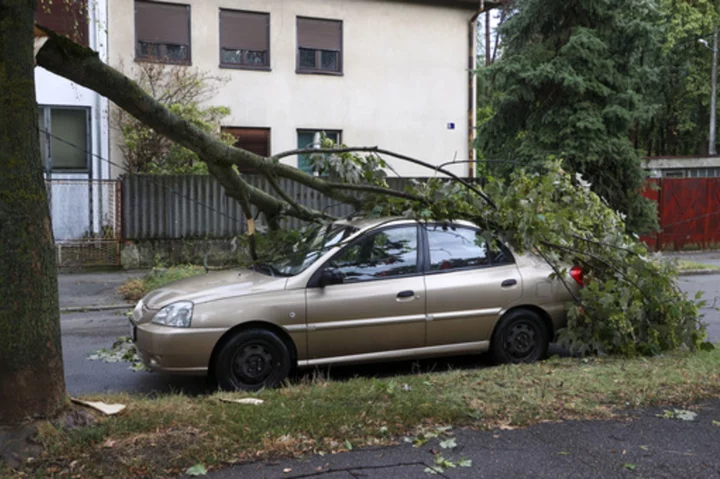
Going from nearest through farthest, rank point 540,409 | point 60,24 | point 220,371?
1. point 540,409
2. point 220,371
3. point 60,24

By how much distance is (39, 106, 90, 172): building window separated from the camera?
55.9 feet

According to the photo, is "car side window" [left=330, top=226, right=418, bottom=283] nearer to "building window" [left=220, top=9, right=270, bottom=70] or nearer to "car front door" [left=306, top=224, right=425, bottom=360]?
"car front door" [left=306, top=224, right=425, bottom=360]

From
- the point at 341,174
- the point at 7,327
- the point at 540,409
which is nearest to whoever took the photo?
the point at 7,327

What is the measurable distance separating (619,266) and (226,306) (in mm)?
3989

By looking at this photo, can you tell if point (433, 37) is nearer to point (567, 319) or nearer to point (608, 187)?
point (608, 187)

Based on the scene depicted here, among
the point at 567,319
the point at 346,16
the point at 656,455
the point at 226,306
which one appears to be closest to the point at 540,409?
the point at 656,455

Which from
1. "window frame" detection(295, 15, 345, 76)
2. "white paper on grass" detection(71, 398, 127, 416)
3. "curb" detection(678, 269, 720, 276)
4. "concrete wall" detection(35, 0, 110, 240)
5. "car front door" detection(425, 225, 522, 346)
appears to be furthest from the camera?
"window frame" detection(295, 15, 345, 76)

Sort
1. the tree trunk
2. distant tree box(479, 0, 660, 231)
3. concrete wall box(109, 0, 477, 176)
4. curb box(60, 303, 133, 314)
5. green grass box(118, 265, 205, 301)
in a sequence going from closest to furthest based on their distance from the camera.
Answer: the tree trunk
curb box(60, 303, 133, 314)
green grass box(118, 265, 205, 301)
distant tree box(479, 0, 660, 231)
concrete wall box(109, 0, 477, 176)

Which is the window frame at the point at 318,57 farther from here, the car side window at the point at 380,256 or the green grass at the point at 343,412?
the green grass at the point at 343,412

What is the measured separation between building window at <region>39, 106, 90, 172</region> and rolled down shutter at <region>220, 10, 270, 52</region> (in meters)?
4.20

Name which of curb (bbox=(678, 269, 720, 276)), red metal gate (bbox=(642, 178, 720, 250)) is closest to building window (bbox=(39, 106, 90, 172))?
curb (bbox=(678, 269, 720, 276))

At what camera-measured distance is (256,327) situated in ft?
20.1

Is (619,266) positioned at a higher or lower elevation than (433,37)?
lower

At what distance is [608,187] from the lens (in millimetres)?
17406
